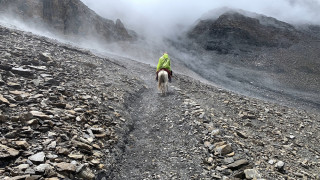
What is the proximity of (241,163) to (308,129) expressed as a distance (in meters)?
8.25

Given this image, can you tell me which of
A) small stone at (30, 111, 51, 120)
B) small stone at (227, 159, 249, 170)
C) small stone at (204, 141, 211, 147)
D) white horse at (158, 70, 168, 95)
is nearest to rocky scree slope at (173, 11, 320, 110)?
white horse at (158, 70, 168, 95)

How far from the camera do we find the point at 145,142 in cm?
869

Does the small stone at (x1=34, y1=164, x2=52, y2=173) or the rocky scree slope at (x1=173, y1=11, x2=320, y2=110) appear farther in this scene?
the rocky scree slope at (x1=173, y1=11, x2=320, y2=110)

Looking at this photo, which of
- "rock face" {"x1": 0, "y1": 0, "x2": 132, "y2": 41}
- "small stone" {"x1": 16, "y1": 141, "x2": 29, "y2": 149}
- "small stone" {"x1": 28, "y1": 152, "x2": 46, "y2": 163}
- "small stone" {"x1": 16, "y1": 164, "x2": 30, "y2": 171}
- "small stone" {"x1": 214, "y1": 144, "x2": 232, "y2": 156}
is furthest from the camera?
"rock face" {"x1": 0, "y1": 0, "x2": 132, "y2": 41}

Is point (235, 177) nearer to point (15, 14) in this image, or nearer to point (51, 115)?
point (51, 115)

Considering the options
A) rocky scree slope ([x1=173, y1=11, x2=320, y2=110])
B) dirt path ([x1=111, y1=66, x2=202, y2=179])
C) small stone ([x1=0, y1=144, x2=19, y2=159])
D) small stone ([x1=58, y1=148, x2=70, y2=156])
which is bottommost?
dirt path ([x1=111, y1=66, x2=202, y2=179])

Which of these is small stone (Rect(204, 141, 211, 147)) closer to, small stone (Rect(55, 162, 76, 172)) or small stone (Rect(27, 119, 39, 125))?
small stone (Rect(55, 162, 76, 172))

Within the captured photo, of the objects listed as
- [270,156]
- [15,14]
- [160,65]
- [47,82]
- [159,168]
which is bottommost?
[159,168]

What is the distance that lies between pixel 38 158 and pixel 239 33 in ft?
246

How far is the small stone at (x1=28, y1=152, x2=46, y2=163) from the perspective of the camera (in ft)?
17.3

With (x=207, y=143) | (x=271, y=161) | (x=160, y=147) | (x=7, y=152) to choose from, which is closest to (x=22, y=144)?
(x=7, y=152)

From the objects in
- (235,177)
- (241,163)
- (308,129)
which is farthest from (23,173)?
(308,129)

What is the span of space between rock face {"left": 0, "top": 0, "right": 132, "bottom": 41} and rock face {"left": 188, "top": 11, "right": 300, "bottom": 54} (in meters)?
27.3

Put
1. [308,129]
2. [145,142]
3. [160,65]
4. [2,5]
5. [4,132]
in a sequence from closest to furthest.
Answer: [4,132] → [145,142] → [308,129] → [160,65] → [2,5]
